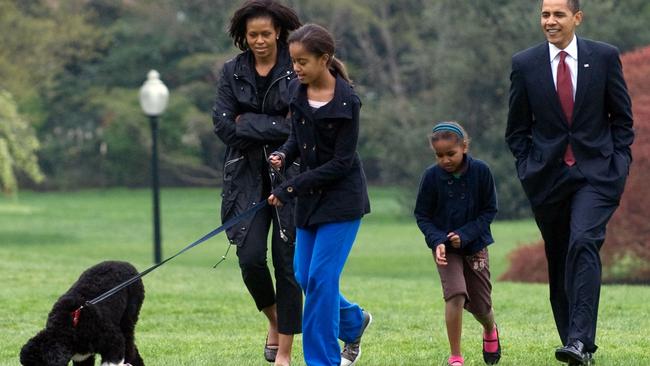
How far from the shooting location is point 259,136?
7789 mm

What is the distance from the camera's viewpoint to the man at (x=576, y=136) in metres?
7.39

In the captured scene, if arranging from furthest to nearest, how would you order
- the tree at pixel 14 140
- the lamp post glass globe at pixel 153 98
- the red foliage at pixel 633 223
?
1. the tree at pixel 14 140
2. the lamp post glass globe at pixel 153 98
3. the red foliage at pixel 633 223

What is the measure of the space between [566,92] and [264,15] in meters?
1.83

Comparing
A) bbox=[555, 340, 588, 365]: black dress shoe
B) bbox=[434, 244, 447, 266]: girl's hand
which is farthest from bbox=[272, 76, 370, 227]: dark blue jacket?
bbox=[555, 340, 588, 365]: black dress shoe

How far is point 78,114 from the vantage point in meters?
65.0

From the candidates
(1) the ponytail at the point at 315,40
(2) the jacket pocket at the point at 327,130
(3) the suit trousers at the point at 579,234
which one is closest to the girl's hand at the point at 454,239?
(3) the suit trousers at the point at 579,234

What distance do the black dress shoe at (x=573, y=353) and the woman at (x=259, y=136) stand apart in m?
1.57

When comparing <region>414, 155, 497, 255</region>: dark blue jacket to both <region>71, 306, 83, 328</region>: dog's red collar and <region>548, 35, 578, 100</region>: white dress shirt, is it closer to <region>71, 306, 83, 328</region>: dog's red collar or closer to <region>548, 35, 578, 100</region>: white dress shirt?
<region>548, 35, 578, 100</region>: white dress shirt

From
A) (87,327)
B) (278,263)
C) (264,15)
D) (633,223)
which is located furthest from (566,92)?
(633,223)

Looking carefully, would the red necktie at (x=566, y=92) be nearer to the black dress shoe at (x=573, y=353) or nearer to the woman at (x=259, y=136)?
the black dress shoe at (x=573, y=353)

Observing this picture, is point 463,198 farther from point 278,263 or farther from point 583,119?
point 278,263

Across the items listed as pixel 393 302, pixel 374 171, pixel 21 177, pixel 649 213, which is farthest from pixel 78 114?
pixel 393 302

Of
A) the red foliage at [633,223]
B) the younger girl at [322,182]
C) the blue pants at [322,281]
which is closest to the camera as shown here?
the younger girl at [322,182]

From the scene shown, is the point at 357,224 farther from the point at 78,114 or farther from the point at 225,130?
the point at 78,114
